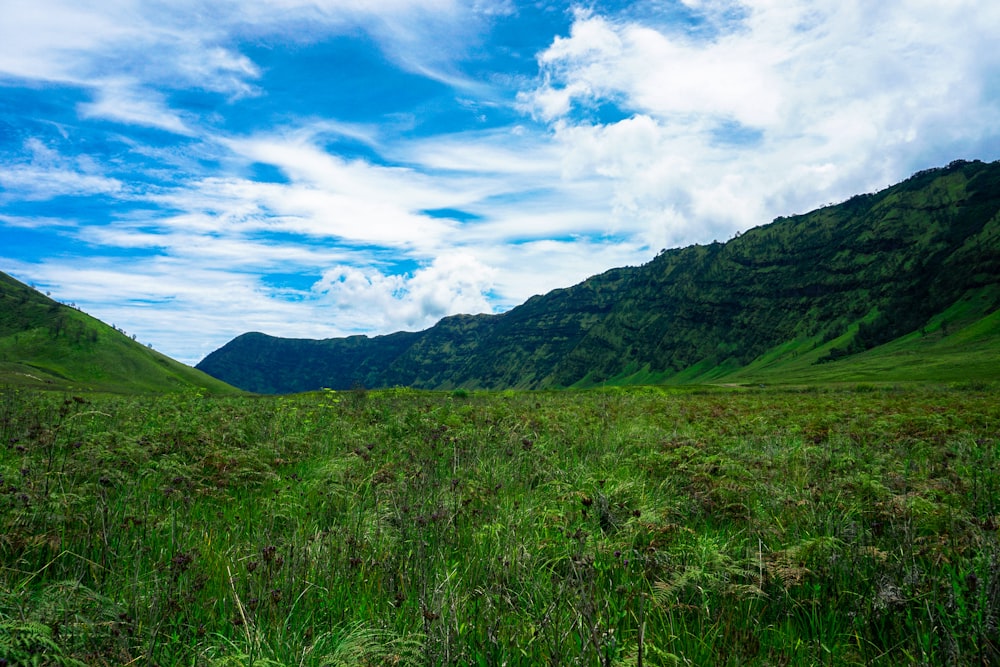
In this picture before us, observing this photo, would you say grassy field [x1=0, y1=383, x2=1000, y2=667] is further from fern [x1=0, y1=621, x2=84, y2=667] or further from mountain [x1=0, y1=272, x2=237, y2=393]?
mountain [x1=0, y1=272, x2=237, y2=393]

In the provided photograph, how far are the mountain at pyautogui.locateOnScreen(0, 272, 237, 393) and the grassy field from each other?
498ft

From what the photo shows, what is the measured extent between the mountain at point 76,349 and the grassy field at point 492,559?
5972 inches

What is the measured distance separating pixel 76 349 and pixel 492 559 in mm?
204801

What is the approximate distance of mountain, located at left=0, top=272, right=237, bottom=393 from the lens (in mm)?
147500

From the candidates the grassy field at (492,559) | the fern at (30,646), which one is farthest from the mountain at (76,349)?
the fern at (30,646)

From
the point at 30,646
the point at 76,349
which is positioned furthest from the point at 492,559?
the point at 76,349

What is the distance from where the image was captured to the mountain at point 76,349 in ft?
484

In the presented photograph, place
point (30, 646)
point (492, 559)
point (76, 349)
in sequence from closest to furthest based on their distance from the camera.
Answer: point (30, 646) → point (492, 559) → point (76, 349)

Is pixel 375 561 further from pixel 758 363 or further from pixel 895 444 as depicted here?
pixel 758 363

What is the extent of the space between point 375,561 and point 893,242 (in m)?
221

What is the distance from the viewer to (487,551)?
14.0ft

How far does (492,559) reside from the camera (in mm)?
3689

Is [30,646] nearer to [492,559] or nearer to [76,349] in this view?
[492,559]

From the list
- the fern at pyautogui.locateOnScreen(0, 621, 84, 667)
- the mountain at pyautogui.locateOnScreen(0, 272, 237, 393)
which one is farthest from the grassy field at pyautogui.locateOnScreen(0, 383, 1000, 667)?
the mountain at pyautogui.locateOnScreen(0, 272, 237, 393)
